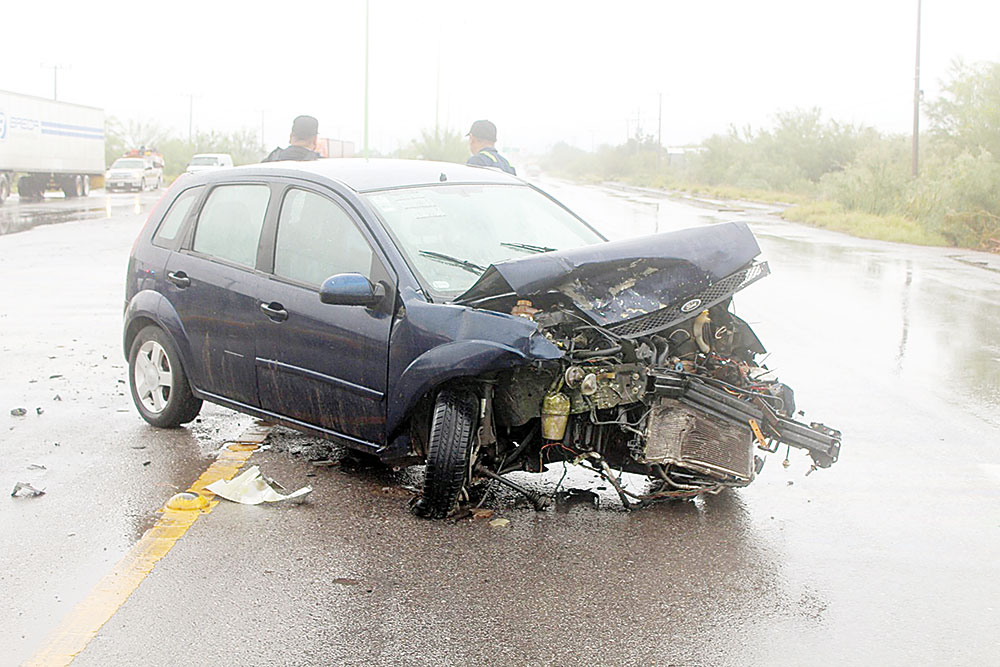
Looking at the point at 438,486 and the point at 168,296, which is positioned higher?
the point at 168,296

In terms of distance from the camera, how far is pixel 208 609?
4129mm

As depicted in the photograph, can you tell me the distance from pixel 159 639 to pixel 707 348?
112 inches

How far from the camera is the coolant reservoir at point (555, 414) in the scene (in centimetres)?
505

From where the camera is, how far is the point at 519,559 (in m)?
4.70

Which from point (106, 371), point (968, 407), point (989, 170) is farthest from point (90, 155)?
point (968, 407)

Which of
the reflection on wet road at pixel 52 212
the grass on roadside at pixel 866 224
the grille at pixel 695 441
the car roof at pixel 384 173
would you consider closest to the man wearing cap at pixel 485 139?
the car roof at pixel 384 173

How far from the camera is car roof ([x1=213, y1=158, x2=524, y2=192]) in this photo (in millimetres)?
6086

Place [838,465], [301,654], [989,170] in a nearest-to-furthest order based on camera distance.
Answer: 1. [301,654]
2. [838,465]
3. [989,170]

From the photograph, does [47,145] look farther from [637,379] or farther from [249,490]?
[637,379]

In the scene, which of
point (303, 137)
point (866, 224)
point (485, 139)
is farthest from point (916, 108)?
point (303, 137)

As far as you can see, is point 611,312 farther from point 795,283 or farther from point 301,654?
point 795,283

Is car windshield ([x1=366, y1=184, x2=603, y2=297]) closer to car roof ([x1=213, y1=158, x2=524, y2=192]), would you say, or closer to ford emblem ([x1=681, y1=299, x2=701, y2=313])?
car roof ([x1=213, y1=158, x2=524, y2=192])

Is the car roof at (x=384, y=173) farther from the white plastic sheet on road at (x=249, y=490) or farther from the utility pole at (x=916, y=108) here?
the utility pole at (x=916, y=108)

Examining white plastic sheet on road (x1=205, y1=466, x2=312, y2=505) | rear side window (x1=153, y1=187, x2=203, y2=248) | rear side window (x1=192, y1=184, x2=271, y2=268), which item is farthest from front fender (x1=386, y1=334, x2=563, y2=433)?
rear side window (x1=153, y1=187, x2=203, y2=248)
